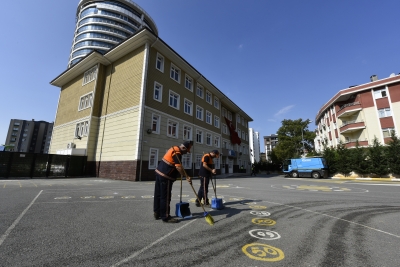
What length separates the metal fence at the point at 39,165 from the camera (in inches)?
568

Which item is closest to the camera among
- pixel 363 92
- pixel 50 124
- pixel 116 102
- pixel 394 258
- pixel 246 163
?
pixel 394 258

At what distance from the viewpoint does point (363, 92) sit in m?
Result: 30.0

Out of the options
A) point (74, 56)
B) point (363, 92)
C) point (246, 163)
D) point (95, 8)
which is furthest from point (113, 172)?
point (95, 8)

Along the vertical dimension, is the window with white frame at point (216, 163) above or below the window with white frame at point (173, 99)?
below

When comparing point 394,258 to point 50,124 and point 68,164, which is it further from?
point 50,124

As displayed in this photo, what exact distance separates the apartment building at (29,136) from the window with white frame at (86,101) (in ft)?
310

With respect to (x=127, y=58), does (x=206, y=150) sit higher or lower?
lower

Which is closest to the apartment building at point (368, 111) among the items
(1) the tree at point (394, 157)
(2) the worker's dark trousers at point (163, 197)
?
(1) the tree at point (394, 157)

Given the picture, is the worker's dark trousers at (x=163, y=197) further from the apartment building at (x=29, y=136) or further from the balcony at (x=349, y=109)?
the apartment building at (x=29, y=136)

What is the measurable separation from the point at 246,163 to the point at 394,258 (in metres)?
37.0

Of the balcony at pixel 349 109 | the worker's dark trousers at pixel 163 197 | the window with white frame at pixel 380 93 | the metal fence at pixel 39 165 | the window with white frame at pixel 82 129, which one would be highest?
the window with white frame at pixel 380 93

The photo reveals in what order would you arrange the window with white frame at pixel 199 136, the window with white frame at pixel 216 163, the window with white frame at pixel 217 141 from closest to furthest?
the window with white frame at pixel 199 136 → the window with white frame at pixel 216 163 → the window with white frame at pixel 217 141

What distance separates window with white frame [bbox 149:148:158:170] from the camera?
16.4m

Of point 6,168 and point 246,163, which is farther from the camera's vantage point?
point 246,163
